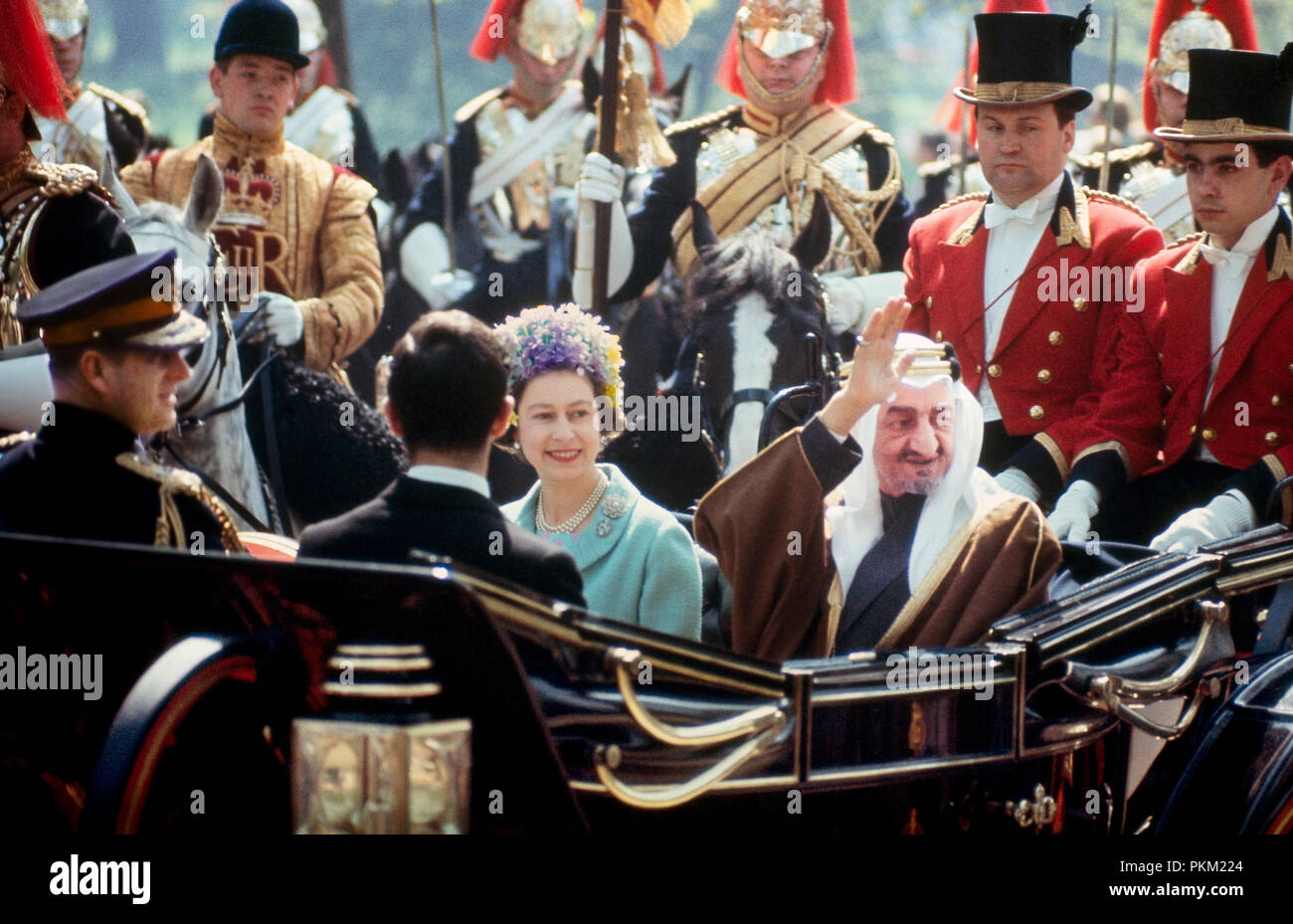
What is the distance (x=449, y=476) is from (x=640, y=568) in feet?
2.93

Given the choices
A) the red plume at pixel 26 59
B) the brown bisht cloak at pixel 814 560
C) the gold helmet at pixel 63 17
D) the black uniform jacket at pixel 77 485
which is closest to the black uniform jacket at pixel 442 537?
the black uniform jacket at pixel 77 485

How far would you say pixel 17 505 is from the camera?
3043mm

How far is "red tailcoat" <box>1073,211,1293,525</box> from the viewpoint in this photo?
14.9 ft

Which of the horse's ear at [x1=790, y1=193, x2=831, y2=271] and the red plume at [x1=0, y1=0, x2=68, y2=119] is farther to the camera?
the horse's ear at [x1=790, y1=193, x2=831, y2=271]

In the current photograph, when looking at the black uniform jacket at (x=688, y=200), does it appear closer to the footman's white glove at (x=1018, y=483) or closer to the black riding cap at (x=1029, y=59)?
the black riding cap at (x=1029, y=59)

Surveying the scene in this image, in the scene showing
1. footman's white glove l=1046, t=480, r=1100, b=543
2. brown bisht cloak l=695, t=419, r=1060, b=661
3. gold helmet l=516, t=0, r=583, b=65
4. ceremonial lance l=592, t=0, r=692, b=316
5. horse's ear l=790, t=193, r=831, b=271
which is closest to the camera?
brown bisht cloak l=695, t=419, r=1060, b=661

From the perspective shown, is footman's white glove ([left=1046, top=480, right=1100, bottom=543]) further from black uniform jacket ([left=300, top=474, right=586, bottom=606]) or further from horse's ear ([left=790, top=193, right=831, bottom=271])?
black uniform jacket ([left=300, top=474, right=586, bottom=606])

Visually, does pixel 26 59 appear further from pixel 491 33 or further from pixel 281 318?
pixel 491 33

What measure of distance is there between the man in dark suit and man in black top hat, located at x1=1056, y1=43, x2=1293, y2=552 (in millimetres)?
1879


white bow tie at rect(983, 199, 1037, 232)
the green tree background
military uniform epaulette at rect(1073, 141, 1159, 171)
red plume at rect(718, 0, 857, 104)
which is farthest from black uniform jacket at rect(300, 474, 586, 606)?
the green tree background

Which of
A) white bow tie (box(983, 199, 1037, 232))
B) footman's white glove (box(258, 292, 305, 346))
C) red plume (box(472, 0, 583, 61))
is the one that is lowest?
footman's white glove (box(258, 292, 305, 346))

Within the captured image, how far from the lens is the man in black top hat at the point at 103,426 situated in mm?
3061
